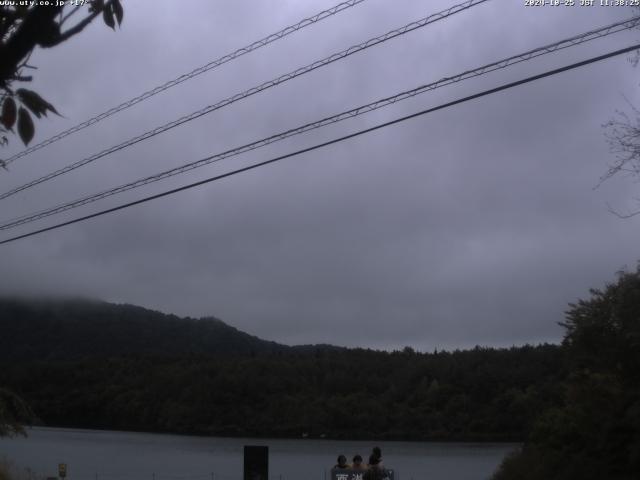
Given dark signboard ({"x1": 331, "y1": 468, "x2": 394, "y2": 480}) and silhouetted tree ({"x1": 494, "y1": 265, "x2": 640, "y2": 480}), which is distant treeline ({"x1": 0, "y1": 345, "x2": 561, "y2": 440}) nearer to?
silhouetted tree ({"x1": 494, "y1": 265, "x2": 640, "y2": 480})

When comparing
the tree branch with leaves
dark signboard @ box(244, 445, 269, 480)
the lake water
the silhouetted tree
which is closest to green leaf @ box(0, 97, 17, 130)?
the tree branch with leaves

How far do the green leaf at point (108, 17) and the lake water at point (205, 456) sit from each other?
35641mm

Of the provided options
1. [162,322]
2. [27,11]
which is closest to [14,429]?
[27,11]

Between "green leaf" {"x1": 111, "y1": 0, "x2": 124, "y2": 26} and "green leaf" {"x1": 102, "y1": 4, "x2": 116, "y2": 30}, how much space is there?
0.07 ft

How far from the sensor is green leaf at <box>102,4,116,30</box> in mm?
4191

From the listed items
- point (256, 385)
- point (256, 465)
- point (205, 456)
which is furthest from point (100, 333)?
point (256, 465)

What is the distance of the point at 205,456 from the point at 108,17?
170 feet

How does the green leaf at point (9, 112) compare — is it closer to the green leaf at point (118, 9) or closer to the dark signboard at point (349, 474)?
the green leaf at point (118, 9)

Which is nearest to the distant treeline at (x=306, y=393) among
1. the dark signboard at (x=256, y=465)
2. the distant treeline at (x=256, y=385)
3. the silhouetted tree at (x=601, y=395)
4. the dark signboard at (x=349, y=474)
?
the distant treeline at (x=256, y=385)

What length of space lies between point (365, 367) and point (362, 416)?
404 inches

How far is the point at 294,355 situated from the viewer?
8450 cm

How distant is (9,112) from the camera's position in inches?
152

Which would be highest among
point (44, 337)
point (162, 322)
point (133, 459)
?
point (162, 322)

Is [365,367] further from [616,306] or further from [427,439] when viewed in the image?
[616,306]
